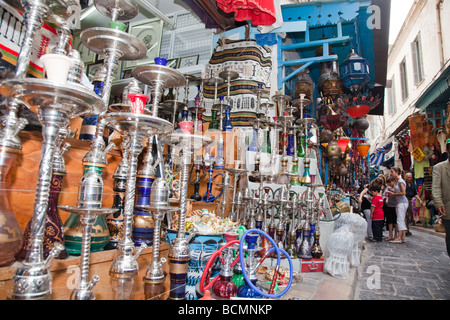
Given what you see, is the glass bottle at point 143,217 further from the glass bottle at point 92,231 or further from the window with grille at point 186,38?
the window with grille at point 186,38

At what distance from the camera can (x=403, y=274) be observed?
12.2ft

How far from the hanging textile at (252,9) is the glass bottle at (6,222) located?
344cm

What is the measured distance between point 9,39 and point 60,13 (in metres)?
0.98

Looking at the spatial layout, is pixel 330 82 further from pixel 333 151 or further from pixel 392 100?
pixel 392 100

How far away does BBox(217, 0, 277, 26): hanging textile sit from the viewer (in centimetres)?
361

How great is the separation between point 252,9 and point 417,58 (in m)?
11.6

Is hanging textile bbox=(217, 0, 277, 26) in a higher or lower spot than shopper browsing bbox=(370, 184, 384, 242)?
higher

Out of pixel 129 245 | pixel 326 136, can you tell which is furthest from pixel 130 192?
pixel 326 136

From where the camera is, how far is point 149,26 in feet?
20.2

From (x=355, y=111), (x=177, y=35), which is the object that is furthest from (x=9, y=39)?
(x=355, y=111)

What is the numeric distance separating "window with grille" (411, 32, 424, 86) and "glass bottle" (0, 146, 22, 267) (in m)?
14.1

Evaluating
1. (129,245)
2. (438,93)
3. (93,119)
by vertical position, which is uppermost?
(438,93)

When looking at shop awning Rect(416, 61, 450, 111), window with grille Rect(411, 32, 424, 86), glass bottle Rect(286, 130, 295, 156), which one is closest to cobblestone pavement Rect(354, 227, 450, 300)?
glass bottle Rect(286, 130, 295, 156)

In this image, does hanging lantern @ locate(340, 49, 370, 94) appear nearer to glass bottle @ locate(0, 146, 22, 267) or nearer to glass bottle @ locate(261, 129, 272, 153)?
glass bottle @ locate(261, 129, 272, 153)
